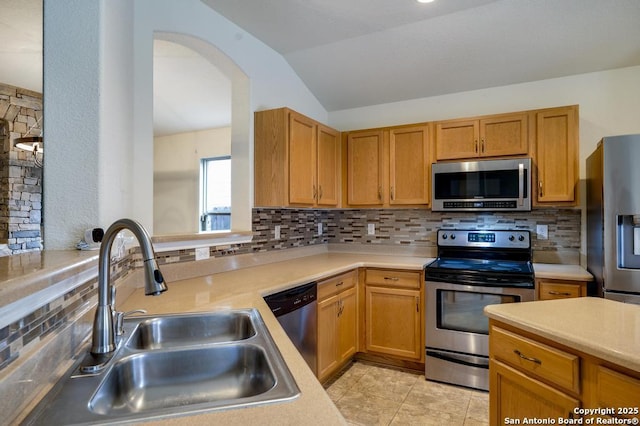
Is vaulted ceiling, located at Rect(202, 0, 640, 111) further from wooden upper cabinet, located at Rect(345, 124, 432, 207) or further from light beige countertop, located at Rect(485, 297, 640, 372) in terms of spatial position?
light beige countertop, located at Rect(485, 297, 640, 372)

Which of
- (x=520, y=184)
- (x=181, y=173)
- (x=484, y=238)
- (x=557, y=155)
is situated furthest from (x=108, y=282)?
(x=181, y=173)

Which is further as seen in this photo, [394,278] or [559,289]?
[394,278]

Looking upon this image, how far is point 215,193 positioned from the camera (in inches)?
192

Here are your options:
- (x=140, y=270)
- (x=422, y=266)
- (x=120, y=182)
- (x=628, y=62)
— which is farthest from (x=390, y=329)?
(x=628, y=62)

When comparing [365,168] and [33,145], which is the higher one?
[365,168]

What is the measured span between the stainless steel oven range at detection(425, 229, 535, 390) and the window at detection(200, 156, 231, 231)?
121 inches

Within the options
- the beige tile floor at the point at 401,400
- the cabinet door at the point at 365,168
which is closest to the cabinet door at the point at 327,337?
the beige tile floor at the point at 401,400

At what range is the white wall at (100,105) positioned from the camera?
121 cm

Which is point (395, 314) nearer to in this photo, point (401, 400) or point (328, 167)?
point (401, 400)

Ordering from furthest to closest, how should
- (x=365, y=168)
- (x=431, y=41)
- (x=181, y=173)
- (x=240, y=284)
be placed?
(x=181, y=173), (x=365, y=168), (x=431, y=41), (x=240, y=284)

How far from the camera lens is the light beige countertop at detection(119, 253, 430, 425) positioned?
671 mm

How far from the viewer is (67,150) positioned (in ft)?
3.98

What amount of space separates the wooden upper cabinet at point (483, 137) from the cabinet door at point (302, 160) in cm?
115

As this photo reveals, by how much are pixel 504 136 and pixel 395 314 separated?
1.76 meters
